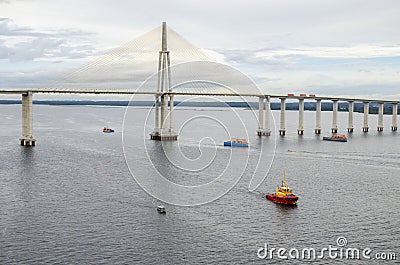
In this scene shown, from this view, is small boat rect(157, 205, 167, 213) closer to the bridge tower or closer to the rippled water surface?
the rippled water surface

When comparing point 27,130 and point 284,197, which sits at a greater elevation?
point 27,130

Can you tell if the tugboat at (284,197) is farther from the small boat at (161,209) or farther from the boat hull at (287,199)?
the small boat at (161,209)

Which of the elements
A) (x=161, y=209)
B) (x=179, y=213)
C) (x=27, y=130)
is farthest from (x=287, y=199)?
(x=27, y=130)

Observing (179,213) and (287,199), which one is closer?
(179,213)

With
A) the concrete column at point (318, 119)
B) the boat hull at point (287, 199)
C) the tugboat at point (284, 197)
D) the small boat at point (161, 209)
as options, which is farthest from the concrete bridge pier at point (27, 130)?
the concrete column at point (318, 119)

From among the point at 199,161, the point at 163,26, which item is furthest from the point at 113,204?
the point at 163,26

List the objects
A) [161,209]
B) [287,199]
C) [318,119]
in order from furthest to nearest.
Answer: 1. [318,119]
2. [287,199]
3. [161,209]

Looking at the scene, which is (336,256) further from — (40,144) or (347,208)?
(40,144)

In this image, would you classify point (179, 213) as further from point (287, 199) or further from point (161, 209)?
point (287, 199)

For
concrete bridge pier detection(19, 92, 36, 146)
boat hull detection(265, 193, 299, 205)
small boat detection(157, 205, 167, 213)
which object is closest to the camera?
small boat detection(157, 205, 167, 213)

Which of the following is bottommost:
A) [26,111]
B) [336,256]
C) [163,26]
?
[336,256]

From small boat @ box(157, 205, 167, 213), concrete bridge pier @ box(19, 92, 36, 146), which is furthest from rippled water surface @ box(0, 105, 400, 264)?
concrete bridge pier @ box(19, 92, 36, 146)
